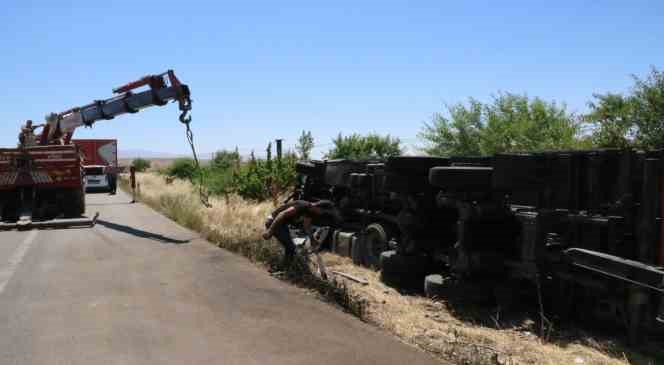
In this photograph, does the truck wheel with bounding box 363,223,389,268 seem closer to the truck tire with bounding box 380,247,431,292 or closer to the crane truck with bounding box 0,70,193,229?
the truck tire with bounding box 380,247,431,292

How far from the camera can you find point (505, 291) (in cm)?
741

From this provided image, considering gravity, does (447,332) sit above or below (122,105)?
below

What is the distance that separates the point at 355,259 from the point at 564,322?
496 centimetres

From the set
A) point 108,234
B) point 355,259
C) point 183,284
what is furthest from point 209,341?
point 108,234

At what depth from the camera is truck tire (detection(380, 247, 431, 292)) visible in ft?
28.8

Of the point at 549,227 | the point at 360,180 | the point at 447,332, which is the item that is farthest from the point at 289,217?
the point at 549,227

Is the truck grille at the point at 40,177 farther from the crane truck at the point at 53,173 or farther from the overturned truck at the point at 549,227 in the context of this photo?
the overturned truck at the point at 549,227

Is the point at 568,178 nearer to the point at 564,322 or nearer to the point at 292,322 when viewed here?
the point at 564,322

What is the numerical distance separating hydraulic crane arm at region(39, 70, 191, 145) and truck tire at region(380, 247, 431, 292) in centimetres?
1008

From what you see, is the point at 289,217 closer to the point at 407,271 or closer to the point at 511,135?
the point at 407,271

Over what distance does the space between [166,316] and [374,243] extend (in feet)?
16.0

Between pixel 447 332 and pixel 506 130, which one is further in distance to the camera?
pixel 506 130

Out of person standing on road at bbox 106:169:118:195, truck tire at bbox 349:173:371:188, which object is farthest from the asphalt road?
person standing on road at bbox 106:169:118:195

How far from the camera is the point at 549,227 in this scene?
6945mm
